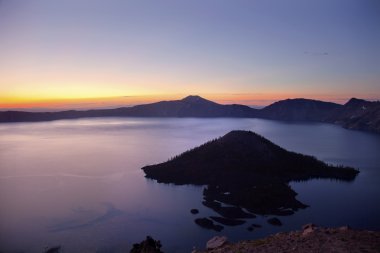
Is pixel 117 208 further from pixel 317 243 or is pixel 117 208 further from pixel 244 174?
pixel 317 243

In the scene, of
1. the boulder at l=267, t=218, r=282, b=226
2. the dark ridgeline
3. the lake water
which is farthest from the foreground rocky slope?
the dark ridgeline

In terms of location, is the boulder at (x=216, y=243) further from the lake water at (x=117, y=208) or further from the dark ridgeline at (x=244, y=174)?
the dark ridgeline at (x=244, y=174)

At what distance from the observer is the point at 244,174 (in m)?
81.7

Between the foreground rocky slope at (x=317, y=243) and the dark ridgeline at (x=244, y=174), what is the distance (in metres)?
35.8

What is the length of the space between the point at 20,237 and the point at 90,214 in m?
11.6

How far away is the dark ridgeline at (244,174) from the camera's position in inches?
2346

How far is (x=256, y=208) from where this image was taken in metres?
58.4

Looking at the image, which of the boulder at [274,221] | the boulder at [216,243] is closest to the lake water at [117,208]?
the boulder at [274,221]

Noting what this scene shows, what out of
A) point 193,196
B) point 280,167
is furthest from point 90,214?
point 280,167

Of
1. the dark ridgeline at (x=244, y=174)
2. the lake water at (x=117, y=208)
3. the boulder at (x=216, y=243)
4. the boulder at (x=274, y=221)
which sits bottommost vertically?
the lake water at (x=117, y=208)

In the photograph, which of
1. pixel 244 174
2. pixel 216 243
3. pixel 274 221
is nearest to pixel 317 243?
pixel 216 243

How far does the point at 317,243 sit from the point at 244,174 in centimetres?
6688

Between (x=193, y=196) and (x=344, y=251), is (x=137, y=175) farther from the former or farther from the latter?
(x=344, y=251)

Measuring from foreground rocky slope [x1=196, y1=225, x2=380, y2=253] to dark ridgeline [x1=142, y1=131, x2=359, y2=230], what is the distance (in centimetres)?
3582
